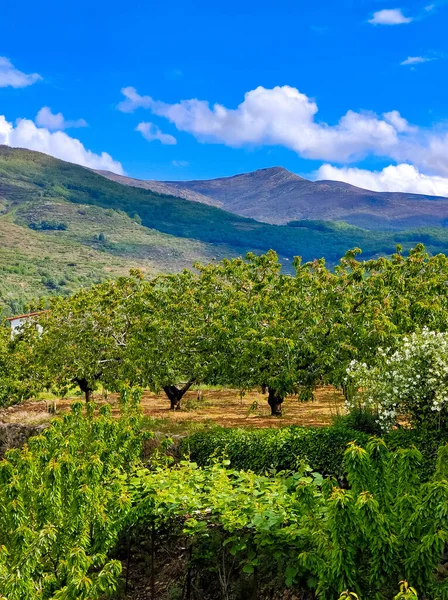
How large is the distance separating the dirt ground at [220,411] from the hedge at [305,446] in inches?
186

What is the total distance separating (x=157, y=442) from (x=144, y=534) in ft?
22.1

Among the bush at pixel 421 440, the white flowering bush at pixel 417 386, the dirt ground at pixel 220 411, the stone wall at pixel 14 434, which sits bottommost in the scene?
the stone wall at pixel 14 434

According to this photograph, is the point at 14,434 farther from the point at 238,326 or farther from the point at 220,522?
the point at 220,522

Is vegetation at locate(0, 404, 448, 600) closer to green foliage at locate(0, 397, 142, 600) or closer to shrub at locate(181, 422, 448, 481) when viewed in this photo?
green foliage at locate(0, 397, 142, 600)

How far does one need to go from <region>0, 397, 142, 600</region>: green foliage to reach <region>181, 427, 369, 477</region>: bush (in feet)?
13.8

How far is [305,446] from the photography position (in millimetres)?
14469

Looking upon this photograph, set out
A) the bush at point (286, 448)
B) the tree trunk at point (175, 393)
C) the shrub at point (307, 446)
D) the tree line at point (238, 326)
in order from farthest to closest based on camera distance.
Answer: the tree trunk at point (175, 393) < the tree line at point (238, 326) < the bush at point (286, 448) < the shrub at point (307, 446)

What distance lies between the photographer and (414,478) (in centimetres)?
734

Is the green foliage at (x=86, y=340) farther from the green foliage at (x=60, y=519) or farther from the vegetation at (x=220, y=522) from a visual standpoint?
the green foliage at (x=60, y=519)

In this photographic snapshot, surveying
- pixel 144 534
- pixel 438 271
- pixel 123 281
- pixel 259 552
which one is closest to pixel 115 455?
pixel 144 534

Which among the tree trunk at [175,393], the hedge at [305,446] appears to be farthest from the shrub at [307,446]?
the tree trunk at [175,393]

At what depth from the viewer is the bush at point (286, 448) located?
1402 centimetres

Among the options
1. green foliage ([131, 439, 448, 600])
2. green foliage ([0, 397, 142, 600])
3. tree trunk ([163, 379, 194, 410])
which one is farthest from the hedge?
tree trunk ([163, 379, 194, 410])

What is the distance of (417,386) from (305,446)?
11.1ft
